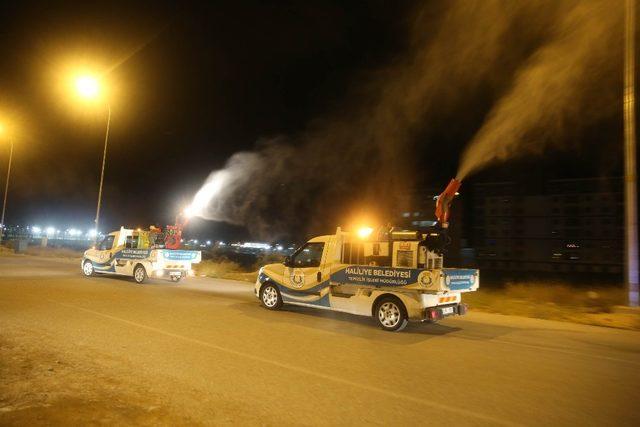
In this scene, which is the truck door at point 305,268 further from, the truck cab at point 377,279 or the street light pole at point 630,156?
the street light pole at point 630,156

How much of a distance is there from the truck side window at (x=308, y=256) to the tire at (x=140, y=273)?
859 centimetres

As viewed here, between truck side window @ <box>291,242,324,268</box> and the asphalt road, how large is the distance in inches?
49.0

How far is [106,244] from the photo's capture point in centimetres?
1936

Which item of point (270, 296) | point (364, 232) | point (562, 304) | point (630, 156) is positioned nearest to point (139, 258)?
point (270, 296)

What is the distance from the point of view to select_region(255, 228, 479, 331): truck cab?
9.35 meters

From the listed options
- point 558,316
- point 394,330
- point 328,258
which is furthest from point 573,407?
point 558,316

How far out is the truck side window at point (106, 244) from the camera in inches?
756

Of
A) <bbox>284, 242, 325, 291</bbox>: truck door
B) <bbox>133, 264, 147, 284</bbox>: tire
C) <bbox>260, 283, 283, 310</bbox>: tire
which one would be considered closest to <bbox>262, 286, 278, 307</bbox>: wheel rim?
<bbox>260, 283, 283, 310</bbox>: tire

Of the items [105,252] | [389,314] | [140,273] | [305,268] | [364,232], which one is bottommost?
[389,314]

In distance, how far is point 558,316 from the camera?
1230cm

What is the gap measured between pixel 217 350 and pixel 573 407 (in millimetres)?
4901

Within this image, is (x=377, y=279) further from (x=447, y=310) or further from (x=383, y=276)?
(x=447, y=310)

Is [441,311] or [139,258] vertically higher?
[139,258]

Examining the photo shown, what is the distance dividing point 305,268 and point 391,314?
2.59 m
